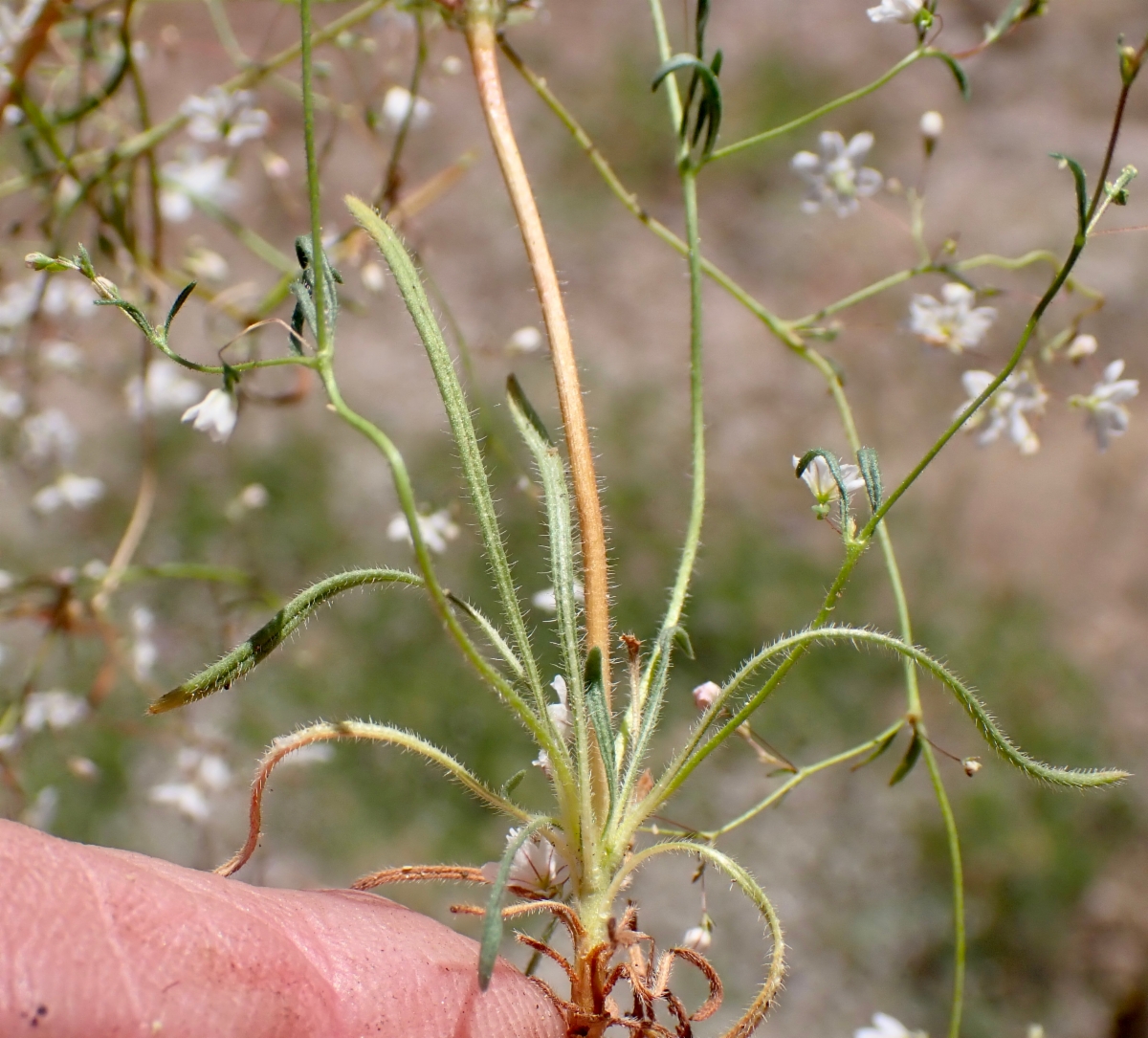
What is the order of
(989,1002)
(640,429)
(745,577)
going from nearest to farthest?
1. (989,1002)
2. (745,577)
3. (640,429)

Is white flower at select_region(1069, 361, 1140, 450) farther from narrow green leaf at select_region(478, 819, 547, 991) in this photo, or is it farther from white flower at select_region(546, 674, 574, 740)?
narrow green leaf at select_region(478, 819, 547, 991)

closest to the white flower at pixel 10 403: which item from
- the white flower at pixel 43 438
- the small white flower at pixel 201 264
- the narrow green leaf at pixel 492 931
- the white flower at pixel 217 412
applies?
the white flower at pixel 43 438

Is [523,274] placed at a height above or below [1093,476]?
above

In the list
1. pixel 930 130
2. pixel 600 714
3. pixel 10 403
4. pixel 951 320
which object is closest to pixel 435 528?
pixel 600 714

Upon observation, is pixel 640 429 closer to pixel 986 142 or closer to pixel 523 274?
pixel 523 274

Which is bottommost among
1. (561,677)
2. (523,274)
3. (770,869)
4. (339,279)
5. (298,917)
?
(770,869)

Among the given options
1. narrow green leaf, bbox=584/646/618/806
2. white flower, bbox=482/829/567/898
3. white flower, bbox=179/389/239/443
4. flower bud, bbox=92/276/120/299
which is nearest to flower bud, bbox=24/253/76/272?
flower bud, bbox=92/276/120/299

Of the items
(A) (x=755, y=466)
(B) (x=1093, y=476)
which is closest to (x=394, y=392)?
(A) (x=755, y=466)

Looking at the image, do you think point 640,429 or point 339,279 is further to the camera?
point 640,429
